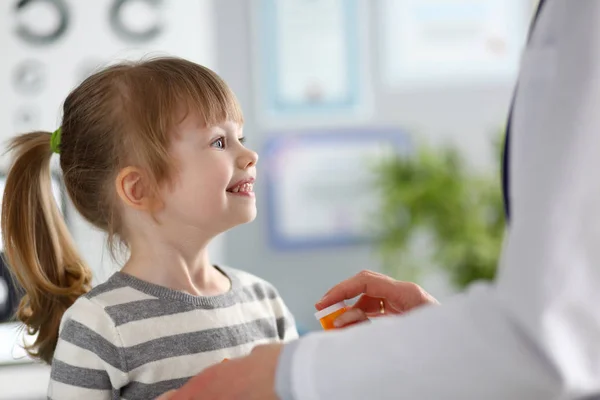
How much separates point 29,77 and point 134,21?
389 mm

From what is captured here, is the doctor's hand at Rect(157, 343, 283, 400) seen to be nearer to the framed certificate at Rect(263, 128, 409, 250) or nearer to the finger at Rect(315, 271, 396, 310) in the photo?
the finger at Rect(315, 271, 396, 310)

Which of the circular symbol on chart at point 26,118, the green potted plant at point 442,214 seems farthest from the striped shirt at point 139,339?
the green potted plant at point 442,214

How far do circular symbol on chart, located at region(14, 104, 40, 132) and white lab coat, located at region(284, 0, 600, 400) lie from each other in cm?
207

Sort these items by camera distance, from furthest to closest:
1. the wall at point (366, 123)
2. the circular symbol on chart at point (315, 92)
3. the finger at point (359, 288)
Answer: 1. the circular symbol on chart at point (315, 92)
2. the wall at point (366, 123)
3. the finger at point (359, 288)

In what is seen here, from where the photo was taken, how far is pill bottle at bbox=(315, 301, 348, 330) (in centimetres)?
115

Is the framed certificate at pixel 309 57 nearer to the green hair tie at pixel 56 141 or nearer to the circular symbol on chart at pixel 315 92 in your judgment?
the circular symbol on chart at pixel 315 92

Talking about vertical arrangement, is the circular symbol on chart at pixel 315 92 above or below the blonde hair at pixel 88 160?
below

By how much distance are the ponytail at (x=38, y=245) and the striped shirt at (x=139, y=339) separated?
0.54 ft

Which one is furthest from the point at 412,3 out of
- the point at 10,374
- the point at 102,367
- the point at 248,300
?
the point at 102,367

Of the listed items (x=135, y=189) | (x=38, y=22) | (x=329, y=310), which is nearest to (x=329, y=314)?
(x=329, y=310)

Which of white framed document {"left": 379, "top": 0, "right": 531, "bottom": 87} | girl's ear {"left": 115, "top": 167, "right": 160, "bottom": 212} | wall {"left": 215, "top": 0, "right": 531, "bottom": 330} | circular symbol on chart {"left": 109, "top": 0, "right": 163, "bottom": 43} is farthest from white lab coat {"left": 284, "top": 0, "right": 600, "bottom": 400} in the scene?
white framed document {"left": 379, "top": 0, "right": 531, "bottom": 87}

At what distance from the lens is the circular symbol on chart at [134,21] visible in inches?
107

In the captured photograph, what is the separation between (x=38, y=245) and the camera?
129 cm

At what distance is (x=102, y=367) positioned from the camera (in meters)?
1.08
